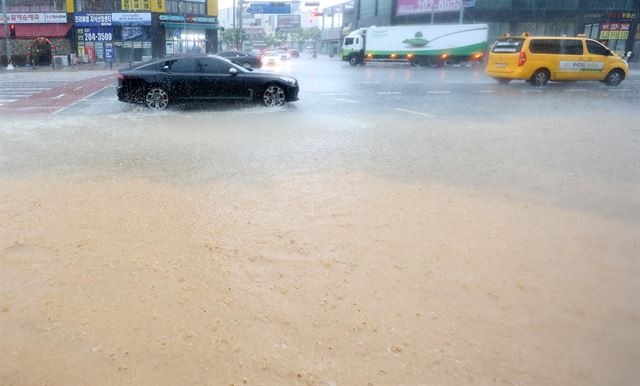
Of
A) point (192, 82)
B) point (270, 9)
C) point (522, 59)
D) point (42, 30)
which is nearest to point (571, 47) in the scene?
point (522, 59)

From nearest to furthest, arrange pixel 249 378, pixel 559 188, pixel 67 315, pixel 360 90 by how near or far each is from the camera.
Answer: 1. pixel 249 378
2. pixel 67 315
3. pixel 559 188
4. pixel 360 90

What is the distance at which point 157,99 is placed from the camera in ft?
39.9

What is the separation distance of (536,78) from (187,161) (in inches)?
651

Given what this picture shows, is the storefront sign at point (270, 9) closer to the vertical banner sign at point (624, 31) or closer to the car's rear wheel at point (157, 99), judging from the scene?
the vertical banner sign at point (624, 31)

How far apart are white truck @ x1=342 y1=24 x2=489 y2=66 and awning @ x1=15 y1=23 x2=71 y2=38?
25.0 meters

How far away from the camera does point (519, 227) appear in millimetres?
4758

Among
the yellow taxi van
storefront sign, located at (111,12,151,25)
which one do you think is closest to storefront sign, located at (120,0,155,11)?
storefront sign, located at (111,12,151,25)

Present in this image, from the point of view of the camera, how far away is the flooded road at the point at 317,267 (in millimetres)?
2844

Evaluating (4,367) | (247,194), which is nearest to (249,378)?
(4,367)

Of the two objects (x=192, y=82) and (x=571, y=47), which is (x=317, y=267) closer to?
(x=192, y=82)

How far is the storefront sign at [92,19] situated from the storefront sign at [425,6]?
3116 cm

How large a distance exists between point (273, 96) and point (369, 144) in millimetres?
5050

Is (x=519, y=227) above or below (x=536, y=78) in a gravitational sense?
below

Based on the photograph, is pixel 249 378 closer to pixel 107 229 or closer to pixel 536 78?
pixel 107 229
